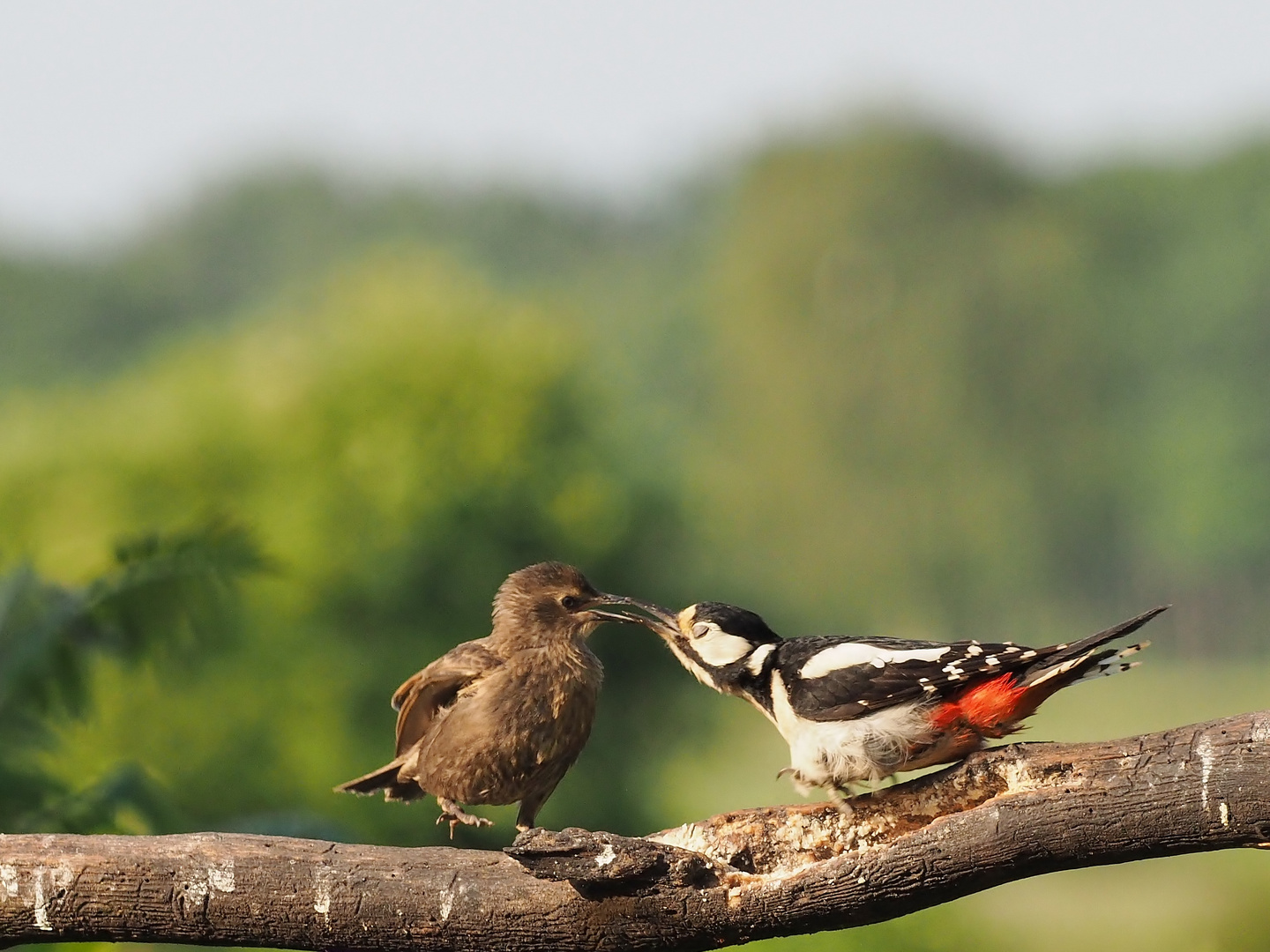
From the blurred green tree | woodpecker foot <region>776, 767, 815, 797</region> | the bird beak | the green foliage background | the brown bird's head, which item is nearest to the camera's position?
woodpecker foot <region>776, 767, 815, 797</region>

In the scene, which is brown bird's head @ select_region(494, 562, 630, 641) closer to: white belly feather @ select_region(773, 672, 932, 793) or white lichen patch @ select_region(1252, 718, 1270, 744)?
white belly feather @ select_region(773, 672, 932, 793)

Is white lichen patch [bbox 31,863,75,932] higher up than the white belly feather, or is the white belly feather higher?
white lichen patch [bbox 31,863,75,932]

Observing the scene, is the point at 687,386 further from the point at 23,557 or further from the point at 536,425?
the point at 23,557

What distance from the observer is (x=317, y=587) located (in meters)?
24.2

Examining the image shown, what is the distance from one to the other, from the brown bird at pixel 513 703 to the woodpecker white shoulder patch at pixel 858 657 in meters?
0.73

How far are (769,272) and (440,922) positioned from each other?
65.3 metres

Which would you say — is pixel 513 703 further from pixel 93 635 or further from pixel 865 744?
pixel 93 635

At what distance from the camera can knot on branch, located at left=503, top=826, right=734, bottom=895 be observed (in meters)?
4.36

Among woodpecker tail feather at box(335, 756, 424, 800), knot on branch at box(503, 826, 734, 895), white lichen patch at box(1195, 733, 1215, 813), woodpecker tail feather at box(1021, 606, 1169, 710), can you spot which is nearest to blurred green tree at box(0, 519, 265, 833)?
woodpecker tail feather at box(335, 756, 424, 800)

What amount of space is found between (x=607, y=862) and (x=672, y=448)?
36057 millimetres

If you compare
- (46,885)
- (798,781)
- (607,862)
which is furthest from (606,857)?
(46,885)

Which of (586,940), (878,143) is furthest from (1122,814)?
(878,143)

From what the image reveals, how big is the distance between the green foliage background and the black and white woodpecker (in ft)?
12.9

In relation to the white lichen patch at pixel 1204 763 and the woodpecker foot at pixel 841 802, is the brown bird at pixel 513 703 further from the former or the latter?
the white lichen patch at pixel 1204 763
